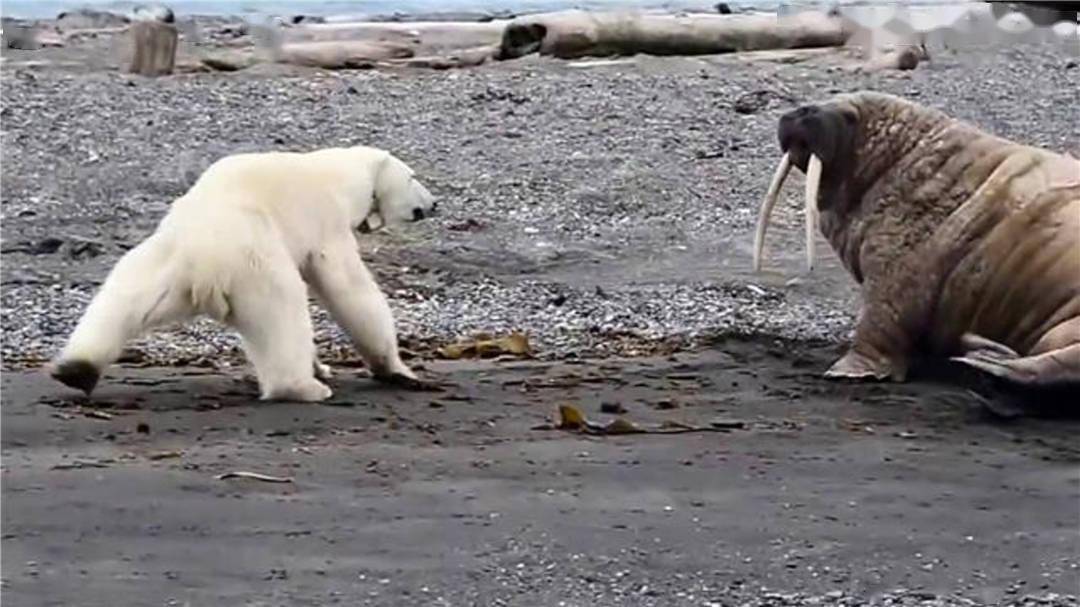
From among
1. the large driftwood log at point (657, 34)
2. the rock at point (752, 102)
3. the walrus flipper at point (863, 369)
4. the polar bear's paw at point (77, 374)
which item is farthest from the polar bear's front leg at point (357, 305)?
the large driftwood log at point (657, 34)

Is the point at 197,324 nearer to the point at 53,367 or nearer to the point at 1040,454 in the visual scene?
the point at 53,367

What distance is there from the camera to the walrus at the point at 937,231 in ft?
25.7

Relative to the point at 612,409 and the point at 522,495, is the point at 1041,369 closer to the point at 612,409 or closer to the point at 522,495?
the point at 612,409

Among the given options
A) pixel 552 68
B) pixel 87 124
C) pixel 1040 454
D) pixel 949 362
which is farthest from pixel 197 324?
pixel 552 68

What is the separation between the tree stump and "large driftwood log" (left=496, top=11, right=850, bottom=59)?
9.91 feet

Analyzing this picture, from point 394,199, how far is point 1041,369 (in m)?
2.27

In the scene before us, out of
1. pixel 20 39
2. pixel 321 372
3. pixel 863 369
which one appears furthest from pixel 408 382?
pixel 20 39

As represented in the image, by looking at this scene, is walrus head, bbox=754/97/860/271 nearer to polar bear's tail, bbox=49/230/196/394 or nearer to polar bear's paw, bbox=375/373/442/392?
polar bear's paw, bbox=375/373/442/392

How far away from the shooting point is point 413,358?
27.0 feet

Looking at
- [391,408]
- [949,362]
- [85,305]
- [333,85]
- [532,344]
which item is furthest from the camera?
[333,85]

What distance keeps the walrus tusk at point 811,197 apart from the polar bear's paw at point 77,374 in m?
2.65

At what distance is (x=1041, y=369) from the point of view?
7.20 meters

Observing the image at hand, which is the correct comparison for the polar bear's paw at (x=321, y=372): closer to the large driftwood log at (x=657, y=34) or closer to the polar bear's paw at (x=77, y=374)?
the polar bear's paw at (x=77, y=374)

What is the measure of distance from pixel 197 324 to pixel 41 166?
473cm
